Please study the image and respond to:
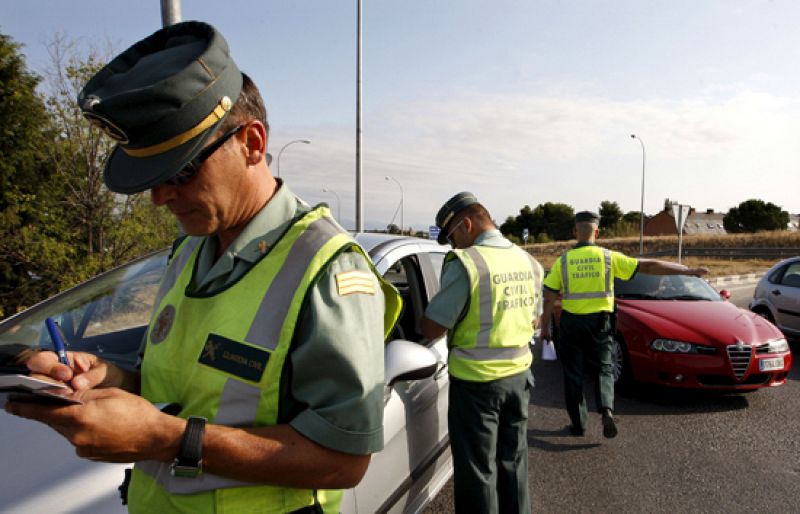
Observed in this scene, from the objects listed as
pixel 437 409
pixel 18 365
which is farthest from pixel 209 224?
pixel 437 409

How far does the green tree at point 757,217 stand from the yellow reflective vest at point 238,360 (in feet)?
241

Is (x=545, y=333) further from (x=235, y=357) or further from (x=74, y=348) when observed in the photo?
(x=235, y=357)

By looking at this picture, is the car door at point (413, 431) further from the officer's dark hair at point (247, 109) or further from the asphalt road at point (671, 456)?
the officer's dark hair at point (247, 109)

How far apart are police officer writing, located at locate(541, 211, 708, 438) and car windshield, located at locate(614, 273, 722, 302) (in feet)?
6.55

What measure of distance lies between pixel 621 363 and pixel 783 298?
399 centimetres

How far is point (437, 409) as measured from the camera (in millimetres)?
2945

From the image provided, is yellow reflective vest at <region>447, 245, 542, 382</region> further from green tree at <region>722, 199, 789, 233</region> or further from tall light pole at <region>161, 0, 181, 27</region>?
green tree at <region>722, 199, 789, 233</region>

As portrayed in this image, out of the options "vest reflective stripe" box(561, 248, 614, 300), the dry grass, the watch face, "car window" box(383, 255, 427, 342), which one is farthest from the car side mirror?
the dry grass

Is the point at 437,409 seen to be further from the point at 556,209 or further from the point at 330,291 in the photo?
the point at 556,209

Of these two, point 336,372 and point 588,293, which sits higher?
point 336,372

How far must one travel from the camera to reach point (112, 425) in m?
0.93

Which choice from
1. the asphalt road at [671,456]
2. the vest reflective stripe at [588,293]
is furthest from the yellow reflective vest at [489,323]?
the vest reflective stripe at [588,293]

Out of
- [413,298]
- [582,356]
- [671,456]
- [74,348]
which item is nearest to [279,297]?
[74,348]

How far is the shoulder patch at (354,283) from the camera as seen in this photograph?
43.9 inches
